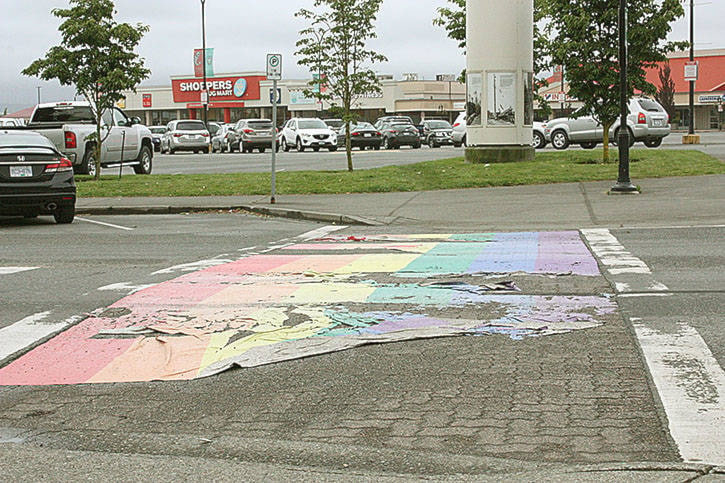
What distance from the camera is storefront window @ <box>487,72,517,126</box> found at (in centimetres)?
2533

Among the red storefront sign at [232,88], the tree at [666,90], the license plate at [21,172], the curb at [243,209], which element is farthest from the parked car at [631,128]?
the red storefront sign at [232,88]

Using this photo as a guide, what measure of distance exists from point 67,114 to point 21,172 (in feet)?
33.5

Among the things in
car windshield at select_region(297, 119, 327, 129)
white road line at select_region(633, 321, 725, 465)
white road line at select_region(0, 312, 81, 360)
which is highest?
car windshield at select_region(297, 119, 327, 129)

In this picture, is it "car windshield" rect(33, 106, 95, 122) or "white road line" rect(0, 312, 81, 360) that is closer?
"white road line" rect(0, 312, 81, 360)

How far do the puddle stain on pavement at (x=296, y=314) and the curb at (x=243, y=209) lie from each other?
5.00 meters

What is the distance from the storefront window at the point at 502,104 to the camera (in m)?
25.3

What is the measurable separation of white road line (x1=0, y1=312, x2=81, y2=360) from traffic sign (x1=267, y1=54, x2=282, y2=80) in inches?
437

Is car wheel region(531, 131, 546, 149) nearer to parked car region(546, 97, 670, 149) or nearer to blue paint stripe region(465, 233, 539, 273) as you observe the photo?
parked car region(546, 97, 670, 149)

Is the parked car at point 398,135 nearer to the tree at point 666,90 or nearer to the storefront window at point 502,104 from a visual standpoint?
the storefront window at point 502,104

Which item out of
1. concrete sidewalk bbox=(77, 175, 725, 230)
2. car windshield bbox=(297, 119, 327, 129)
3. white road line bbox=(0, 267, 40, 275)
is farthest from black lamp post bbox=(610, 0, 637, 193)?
car windshield bbox=(297, 119, 327, 129)

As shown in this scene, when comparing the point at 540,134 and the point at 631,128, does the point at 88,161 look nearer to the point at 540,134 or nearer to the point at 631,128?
the point at 631,128

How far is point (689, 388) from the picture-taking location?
5395mm

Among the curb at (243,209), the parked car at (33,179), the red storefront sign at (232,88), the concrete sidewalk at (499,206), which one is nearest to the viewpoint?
the concrete sidewalk at (499,206)

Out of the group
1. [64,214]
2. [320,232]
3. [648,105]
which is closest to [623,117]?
[320,232]
